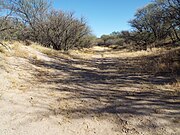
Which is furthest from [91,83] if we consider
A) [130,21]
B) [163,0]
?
[130,21]

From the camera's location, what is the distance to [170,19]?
16453 mm

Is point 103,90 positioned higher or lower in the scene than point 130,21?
lower

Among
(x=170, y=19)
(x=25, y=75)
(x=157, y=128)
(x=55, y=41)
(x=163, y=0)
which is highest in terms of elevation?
(x=163, y=0)

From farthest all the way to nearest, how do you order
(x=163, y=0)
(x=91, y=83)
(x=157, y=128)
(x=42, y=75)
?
1. (x=163, y=0)
2. (x=42, y=75)
3. (x=91, y=83)
4. (x=157, y=128)

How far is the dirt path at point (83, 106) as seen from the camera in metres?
3.84

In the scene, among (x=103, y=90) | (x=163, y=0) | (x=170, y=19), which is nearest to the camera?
(x=103, y=90)

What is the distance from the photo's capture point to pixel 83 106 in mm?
4914

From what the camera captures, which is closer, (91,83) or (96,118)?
(96,118)

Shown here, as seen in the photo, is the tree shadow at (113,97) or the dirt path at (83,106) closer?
the dirt path at (83,106)

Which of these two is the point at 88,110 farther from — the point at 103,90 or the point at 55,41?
the point at 55,41

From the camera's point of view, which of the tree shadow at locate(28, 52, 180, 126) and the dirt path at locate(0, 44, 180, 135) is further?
the tree shadow at locate(28, 52, 180, 126)

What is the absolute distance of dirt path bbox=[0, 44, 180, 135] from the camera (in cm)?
384

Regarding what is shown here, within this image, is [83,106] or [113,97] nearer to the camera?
[83,106]

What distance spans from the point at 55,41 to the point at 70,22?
2.26m
